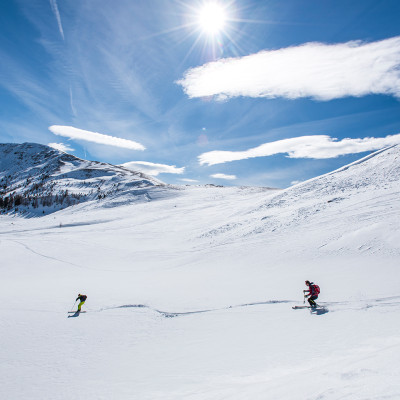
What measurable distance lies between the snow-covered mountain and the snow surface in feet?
196

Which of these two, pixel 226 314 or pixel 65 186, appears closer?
pixel 226 314

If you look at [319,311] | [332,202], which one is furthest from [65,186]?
[319,311]

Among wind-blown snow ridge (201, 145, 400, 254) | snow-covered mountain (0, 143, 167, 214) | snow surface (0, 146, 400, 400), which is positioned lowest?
snow surface (0, 146, 400, 400)

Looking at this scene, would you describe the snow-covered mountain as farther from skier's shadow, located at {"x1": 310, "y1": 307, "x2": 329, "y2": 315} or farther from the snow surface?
skier's shadow, located at {"x1": 310, "y1": 307, "x2": 329, "y2": 315}

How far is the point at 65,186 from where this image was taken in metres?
136

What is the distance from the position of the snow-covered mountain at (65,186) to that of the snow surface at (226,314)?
59.7 m

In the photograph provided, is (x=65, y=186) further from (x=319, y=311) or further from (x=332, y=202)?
(x=319, y=311)

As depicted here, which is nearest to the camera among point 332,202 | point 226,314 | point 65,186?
point 226,314

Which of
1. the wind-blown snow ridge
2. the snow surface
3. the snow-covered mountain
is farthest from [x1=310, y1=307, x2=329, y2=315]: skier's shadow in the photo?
the snow-covered mountain

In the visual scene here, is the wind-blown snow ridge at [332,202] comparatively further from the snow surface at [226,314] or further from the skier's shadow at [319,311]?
the skier's shadow at [319,311]

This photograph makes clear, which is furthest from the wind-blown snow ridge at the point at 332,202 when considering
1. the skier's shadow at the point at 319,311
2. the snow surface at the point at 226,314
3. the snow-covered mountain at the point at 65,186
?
the snow-covered mountain at the point at 65,186

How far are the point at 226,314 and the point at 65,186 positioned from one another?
143599 mm

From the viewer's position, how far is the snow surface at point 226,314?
7590 mm

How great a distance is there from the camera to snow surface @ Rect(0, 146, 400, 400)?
7590mm
